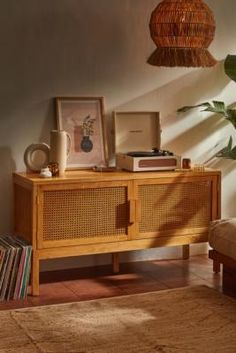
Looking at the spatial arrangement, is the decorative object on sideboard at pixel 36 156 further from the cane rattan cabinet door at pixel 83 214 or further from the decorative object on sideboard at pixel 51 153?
the cane rattan cabinet door at pixel 83 214

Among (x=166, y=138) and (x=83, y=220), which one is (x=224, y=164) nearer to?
(x=166, y=138)

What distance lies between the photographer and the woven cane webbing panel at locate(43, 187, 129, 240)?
13.8 feet

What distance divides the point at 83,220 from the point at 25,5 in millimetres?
1439

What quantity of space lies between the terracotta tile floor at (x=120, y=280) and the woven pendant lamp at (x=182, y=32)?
1393 millimetres

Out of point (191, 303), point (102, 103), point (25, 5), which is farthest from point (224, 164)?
point (25, 5)

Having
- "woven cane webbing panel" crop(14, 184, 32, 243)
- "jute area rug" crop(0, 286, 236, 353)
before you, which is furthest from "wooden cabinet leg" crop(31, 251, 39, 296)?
"jute area rug" crop(0, 286, 236, 353)

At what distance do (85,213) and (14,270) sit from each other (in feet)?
1.87

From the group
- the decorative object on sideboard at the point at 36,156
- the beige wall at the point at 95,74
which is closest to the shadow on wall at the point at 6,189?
the beige wall at the point at 95,74

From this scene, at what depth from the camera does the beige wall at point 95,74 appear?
14.6 ft

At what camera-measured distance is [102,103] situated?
4.73 meters

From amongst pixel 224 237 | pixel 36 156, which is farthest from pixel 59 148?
pixel 224 237

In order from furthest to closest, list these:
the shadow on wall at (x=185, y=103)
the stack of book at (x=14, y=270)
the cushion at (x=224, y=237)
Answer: the shadow on wall at (x=185, y=103) → the stack of book at (x=14, y=270) → the cushion at (x=224, y=237)

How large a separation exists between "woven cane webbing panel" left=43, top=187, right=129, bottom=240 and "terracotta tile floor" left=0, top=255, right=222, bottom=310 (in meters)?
0.33

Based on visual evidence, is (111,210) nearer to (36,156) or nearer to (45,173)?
(45,173)
